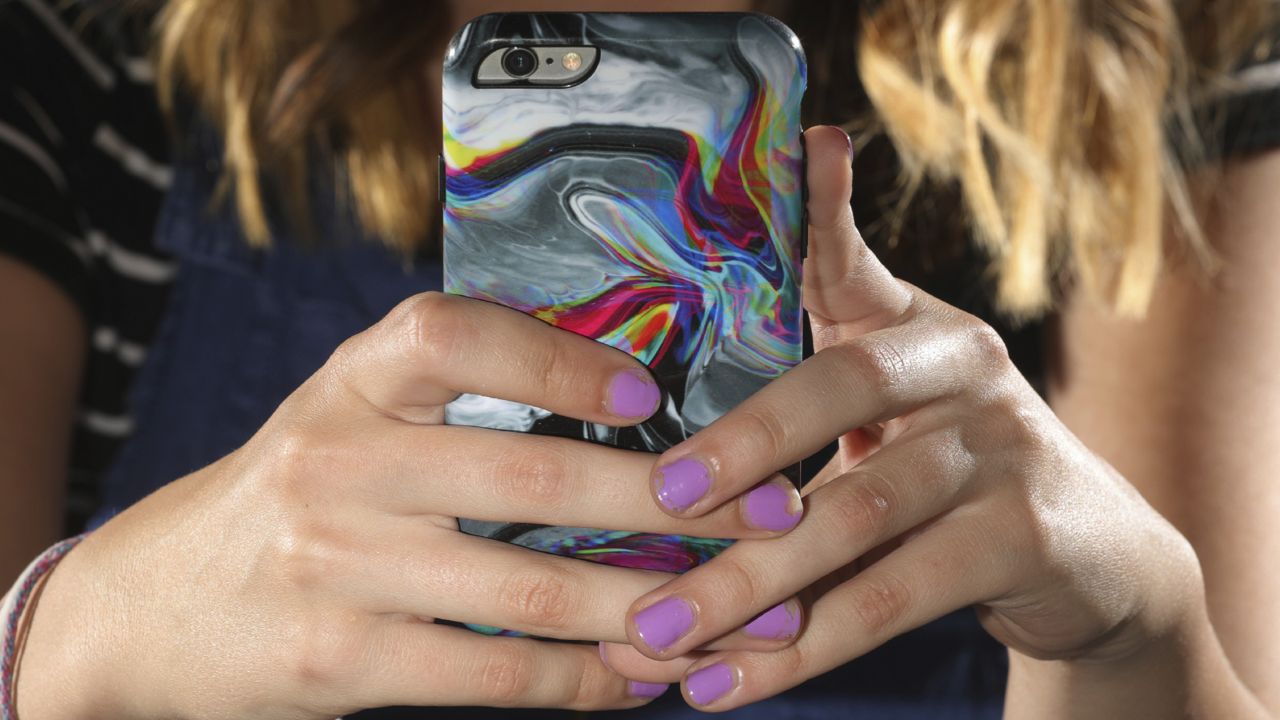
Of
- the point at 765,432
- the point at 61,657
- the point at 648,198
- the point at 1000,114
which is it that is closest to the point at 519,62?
the point at 648,198

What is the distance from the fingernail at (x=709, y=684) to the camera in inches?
19.6

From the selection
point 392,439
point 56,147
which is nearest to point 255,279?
point 56,147

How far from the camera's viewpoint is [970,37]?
2.90ft

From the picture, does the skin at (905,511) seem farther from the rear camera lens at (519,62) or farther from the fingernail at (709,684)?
the rear camera lens at (519,62)

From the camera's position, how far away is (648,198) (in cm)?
50

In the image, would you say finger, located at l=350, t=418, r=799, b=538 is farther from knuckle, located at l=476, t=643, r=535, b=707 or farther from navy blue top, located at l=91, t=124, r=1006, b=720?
navy blue top, located at l=91, t=124, r=1006, b=720

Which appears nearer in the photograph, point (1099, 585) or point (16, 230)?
point (1099, 585)

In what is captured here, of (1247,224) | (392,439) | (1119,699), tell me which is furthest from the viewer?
(1247,224)

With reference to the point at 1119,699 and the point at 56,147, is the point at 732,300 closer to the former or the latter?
the point at 1119,699

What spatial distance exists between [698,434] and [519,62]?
0.59 ft

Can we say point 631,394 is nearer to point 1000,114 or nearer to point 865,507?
point 865,507

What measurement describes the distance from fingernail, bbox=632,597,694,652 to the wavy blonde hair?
0.51 metres

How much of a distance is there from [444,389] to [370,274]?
49cm

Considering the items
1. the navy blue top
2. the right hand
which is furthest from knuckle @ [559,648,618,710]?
the navy blue top
